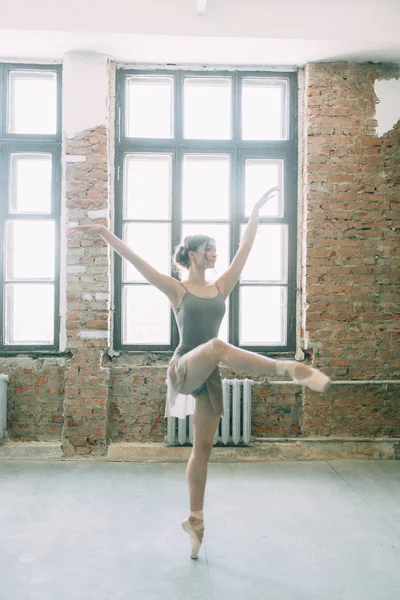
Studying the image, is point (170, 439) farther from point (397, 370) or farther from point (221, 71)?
point (221, 71)

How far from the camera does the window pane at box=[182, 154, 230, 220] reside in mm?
4184

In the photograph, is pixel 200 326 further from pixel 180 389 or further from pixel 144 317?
pixel 144 317

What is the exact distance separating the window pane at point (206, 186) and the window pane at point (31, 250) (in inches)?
45.9

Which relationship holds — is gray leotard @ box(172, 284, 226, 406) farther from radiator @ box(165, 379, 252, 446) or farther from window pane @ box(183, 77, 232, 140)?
window pane @ box(183, 77, 232, 140)

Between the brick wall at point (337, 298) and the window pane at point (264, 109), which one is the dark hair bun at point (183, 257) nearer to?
the brick wall at point (337, 298)

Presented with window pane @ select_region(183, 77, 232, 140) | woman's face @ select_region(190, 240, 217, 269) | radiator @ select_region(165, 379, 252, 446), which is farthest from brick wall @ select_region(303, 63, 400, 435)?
woman's face @ select_region(190, 240, 217, 269)

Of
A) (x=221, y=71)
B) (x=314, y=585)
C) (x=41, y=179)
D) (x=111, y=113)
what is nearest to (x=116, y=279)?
(x=41, y=179)

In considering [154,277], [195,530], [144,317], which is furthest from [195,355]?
[144,317]

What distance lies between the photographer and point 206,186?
421 centimetres

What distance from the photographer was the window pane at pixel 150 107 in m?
4.16

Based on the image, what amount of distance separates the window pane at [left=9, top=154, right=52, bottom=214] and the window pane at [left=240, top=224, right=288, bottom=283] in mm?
1671

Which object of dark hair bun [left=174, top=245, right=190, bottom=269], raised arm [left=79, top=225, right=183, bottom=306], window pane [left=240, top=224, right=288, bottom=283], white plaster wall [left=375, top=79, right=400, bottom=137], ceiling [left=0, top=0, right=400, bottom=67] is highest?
ceiling [left=0, top=0, right=400, bottom=67]

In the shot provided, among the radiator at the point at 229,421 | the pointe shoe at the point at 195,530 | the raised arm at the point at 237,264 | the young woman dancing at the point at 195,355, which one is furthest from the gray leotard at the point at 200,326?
the radiator at the point at 229,421

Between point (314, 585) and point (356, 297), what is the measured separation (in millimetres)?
2358
